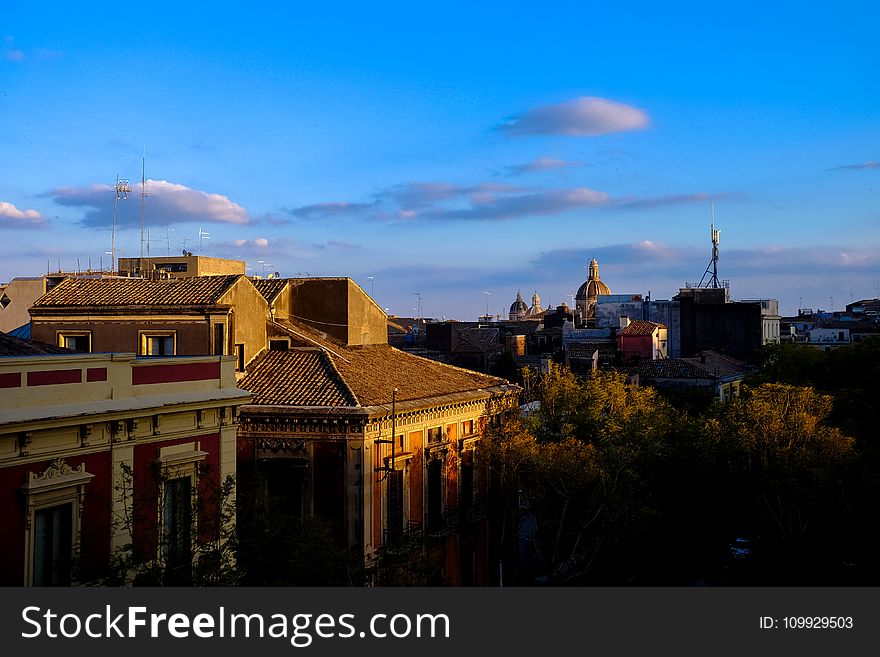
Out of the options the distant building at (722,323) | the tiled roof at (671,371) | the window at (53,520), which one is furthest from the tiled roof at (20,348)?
the distant building at (722,323)

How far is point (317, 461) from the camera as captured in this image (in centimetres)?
2222

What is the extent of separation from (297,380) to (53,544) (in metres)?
10.3

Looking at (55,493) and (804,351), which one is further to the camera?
(804,351)

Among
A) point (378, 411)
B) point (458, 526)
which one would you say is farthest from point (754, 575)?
point (378, 411)

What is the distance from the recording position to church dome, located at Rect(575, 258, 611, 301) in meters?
131

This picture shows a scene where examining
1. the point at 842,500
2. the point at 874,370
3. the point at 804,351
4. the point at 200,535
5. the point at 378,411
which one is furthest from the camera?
the point at 804,351

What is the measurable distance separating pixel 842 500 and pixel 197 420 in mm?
17008

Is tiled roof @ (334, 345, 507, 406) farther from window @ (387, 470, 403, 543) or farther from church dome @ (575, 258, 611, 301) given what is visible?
church dome @ (575, 258, 611, 301)

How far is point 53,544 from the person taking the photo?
45.6 ft

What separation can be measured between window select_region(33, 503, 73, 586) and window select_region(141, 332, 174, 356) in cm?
1023

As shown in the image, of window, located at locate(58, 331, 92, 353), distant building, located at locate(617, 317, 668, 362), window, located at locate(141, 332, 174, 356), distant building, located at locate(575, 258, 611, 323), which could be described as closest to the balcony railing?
window, located at locate(141, 332, 174, 356)

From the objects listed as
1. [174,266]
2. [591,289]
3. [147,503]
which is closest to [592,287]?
[591,289]

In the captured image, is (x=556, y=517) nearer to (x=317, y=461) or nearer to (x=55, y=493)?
(x=317, y=461)

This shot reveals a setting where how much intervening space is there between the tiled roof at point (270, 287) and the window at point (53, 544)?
14.5 metres
